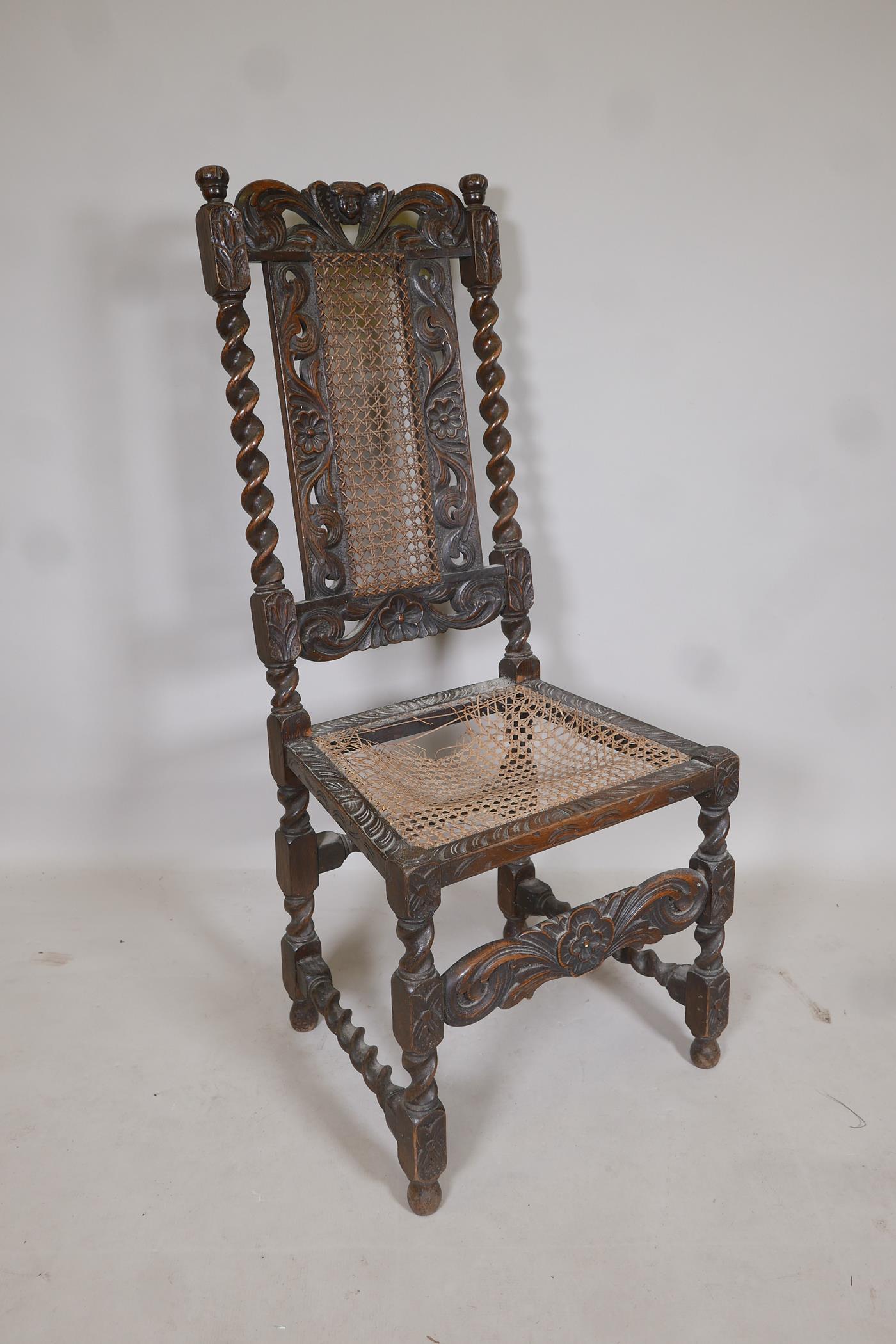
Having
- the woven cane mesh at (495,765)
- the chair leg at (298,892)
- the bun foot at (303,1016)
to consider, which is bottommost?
the bun foot at (303,1016)

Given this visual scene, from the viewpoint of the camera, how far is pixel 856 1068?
5.22ft

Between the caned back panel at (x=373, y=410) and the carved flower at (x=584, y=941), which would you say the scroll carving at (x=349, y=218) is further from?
the carved flower at (x=584, y=941)

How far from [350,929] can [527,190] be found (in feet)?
5.01

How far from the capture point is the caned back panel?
159 centimetres

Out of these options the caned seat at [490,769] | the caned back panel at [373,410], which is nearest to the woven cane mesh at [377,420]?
the caned back panel at [373,410]

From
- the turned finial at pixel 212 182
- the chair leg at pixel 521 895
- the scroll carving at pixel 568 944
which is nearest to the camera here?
the scroll carving at pixel 568 944

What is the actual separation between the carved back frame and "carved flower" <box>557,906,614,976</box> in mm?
568

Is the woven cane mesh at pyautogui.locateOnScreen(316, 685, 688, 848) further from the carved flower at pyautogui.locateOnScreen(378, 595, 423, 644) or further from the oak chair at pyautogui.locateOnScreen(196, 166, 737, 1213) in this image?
the carved flower at pyautogui.locateOnScreen(378, 595, 423, 644)

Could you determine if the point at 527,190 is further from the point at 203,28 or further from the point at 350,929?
the point at 350,929

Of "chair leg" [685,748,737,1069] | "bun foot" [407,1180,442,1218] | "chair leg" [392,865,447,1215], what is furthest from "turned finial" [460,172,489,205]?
"bun foot" [407,1180,442,1218]

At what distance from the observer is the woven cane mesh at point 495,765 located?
1.42 meters

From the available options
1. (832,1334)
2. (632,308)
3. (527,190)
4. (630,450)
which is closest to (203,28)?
(527,190)

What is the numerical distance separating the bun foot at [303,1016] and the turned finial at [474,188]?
1.43m

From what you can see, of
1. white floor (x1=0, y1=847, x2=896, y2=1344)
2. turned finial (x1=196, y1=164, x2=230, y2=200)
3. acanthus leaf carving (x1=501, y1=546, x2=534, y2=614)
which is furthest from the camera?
acanthus leaf carving (x1=501, y1=546, x2=534, y2=614)
